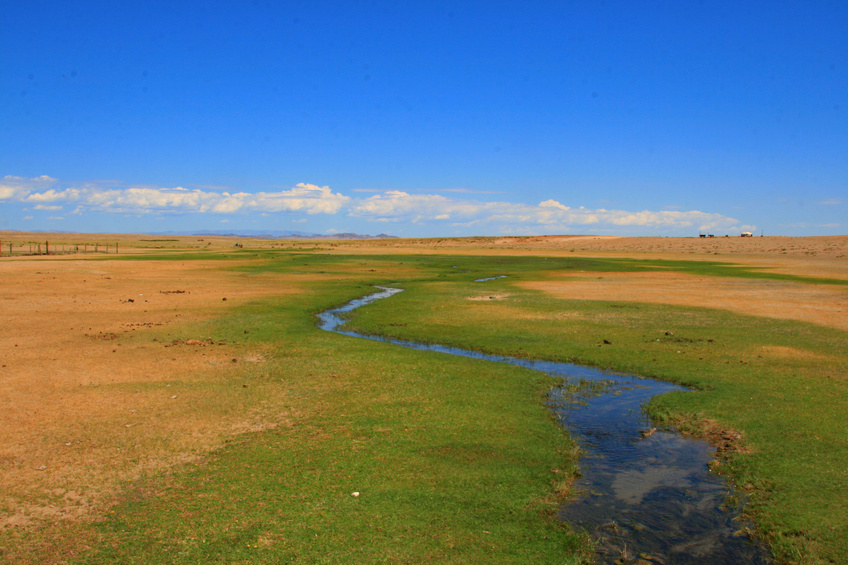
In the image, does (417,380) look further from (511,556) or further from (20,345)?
(20,345)

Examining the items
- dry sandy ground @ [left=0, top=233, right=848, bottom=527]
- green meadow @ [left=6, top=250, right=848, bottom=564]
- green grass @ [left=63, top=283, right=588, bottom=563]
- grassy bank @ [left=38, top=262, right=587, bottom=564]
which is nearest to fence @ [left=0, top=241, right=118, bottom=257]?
dry sandy ground @ [left=0, top=233, right=848, bottom=527]

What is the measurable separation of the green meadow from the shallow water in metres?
0.34

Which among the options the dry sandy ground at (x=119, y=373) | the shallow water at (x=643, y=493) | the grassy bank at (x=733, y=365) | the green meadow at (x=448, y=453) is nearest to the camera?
the green meadow at (x=448, y=453)

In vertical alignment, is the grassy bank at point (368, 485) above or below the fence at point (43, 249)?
below

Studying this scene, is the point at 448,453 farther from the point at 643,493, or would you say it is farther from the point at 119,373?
the point at 119,373

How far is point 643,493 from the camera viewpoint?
8.29 meters

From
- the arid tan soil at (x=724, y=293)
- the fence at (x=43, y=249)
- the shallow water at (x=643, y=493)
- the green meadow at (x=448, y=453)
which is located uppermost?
the fence at (x=43, y=249)

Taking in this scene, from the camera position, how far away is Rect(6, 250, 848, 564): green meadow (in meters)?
6.68

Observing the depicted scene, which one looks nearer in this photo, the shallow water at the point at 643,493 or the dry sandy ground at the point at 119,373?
the shallow water at the point at 643,493

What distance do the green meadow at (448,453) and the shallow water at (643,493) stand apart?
0.34 m

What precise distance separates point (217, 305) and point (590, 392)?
18311mm

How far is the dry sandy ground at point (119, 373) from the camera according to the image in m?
8.37

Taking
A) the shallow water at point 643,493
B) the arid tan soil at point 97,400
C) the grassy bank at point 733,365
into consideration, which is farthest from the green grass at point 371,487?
the grassy bank at point 733,365

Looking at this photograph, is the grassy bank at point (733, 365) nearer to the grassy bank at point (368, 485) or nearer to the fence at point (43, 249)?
the grassy bank at point (368, 485)
